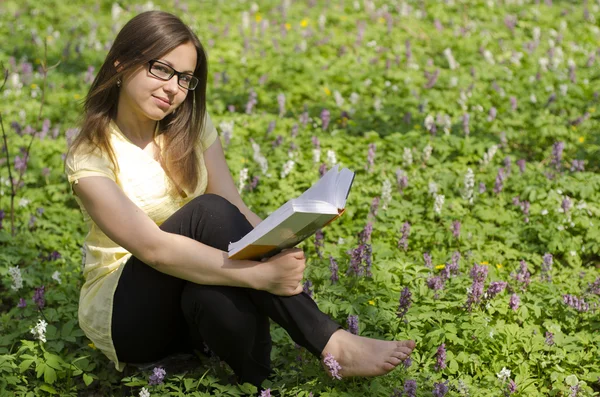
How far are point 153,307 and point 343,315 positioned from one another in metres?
1.13

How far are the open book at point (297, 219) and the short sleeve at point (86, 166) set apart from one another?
0.74 m

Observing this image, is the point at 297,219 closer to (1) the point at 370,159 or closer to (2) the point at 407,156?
(1) the point at 370,159

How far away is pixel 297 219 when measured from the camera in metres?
2.73

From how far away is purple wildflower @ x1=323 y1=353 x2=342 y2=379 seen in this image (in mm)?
3033

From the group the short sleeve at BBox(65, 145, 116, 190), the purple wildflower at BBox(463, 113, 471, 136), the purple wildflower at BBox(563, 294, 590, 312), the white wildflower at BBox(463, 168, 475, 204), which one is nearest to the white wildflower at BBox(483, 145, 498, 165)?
the purple wildflower at BBox(463, 113, 471, 136)

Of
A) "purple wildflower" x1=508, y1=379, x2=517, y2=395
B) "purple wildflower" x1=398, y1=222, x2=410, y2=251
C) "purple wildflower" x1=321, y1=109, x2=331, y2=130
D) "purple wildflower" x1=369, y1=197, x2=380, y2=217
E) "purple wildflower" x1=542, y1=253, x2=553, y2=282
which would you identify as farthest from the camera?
"purple wildflower" x1=321, y1=109, x2=331, y2=130

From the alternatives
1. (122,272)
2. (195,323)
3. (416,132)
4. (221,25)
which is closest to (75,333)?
(122,272)

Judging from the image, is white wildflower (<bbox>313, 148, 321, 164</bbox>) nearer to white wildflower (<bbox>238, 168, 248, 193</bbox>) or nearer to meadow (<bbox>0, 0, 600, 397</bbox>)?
meadow (<bbox>0, 0, 600, 397</bbox>)

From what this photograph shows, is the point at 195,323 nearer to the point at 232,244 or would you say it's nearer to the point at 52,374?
the point at 232,244

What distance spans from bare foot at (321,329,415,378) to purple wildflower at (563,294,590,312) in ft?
4.11

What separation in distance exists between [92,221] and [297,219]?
4.18 feet

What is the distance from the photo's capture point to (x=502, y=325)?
12.0 feet

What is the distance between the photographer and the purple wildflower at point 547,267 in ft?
14.1

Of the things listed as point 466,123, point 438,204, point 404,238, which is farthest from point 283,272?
point 466,123
